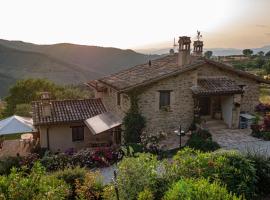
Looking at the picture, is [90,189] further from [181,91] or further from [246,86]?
[246,86]

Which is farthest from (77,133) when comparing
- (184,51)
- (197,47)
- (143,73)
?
(197,47)

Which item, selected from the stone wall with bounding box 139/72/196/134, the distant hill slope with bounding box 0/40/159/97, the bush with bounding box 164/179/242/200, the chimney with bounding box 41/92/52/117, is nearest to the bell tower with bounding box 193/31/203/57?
the stone wall with bounding box 139/72/196/134

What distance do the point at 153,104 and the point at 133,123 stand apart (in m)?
2.09

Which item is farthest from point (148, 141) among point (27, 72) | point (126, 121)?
point (27, 72)

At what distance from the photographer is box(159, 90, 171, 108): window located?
2112 cm

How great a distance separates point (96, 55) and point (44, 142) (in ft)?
389

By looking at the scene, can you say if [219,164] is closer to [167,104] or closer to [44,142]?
[167,104]

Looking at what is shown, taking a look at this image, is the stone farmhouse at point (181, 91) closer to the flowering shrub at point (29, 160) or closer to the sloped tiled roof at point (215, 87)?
the sloped tiled roof at point (215, 87)

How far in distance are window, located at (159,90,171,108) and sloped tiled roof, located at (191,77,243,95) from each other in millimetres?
1928

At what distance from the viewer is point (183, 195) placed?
301 inches

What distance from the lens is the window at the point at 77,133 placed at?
22.5 metres

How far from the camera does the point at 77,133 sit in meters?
22.6

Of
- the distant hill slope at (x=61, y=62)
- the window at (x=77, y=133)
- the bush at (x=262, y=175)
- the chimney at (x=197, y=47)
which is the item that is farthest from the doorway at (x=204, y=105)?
the distant hill slope at (x=61, y=62)

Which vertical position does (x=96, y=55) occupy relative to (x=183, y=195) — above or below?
above
